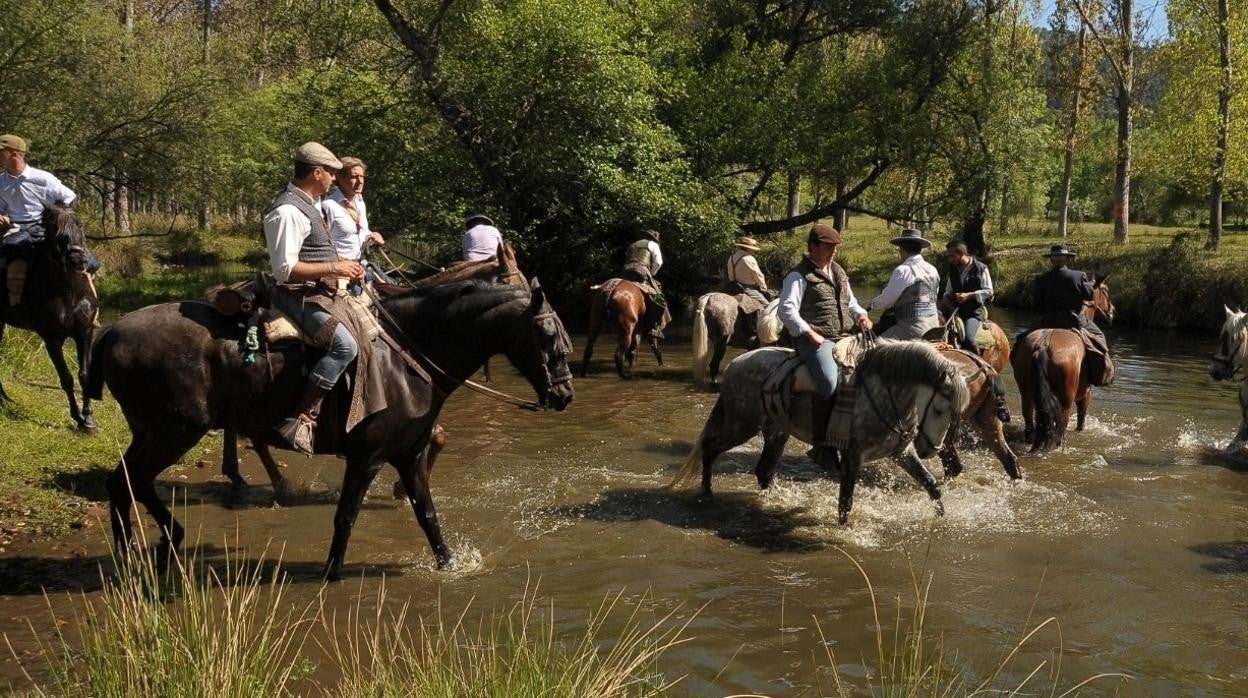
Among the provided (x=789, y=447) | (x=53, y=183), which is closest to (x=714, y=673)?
(x=789, y=447)

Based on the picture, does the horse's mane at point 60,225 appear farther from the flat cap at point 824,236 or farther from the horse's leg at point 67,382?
the flat cap at point 824,236

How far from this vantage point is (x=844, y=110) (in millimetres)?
28000

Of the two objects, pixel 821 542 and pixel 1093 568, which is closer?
pixel 1093 568

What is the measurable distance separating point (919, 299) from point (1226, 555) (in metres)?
3.77

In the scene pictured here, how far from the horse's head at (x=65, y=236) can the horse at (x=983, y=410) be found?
8463 mm

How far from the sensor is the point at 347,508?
6992 mm

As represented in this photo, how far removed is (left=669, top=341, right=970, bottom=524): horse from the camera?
27.4 feet

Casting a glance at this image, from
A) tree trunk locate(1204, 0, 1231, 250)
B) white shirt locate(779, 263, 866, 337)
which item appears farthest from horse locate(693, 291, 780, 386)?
tree trunk locate(1204, 0, 1231, 250)

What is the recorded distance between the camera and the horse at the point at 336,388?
22.0 feet

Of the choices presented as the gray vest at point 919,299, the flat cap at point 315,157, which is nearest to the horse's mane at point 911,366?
the gray vest at point 919,299

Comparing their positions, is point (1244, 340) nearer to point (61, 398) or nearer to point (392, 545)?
point (392, 545)

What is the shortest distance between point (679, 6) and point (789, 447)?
20.3 meters

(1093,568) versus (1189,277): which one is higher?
(1189,277)

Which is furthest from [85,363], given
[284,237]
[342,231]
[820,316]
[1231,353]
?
[1231,353]
